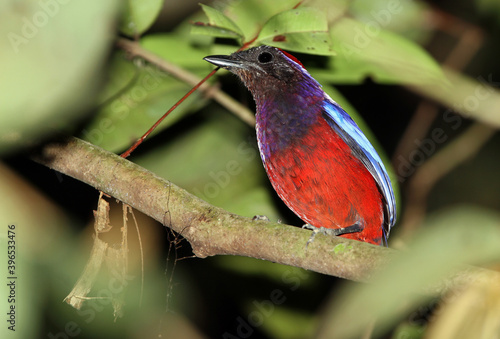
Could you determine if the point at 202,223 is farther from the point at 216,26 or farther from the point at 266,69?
the point at 266,69

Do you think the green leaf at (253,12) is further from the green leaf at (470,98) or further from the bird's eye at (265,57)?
the green leaf at (470,98)

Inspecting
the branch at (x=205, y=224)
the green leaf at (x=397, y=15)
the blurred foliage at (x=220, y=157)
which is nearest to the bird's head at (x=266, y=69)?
the blurred foliage at (x=220, y=157)

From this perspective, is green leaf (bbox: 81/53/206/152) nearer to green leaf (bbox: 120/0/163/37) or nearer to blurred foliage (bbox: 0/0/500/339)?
blurred foliage (bbox: 0/0/500/339)

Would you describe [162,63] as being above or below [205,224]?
A: above

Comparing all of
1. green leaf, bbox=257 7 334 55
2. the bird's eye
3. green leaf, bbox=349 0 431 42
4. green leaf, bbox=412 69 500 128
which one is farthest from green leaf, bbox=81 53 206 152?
green leaf, bbox=412 69 500 128

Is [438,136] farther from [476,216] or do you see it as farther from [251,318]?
[476,216]

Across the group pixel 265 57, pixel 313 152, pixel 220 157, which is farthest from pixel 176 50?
pixel 313 152
